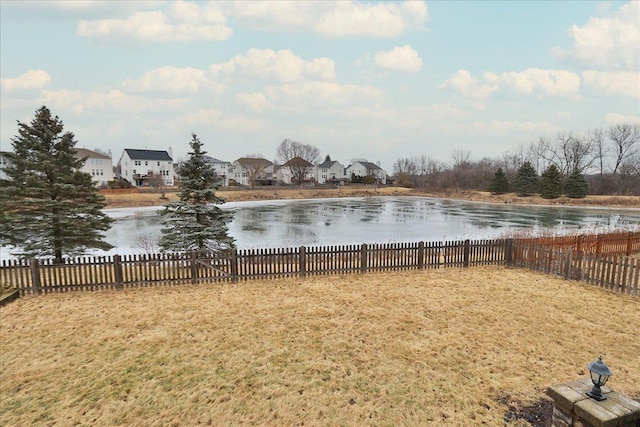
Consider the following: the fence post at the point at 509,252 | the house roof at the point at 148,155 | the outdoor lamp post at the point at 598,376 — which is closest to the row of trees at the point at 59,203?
the fence post at the point at 509,252

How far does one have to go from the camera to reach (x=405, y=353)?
6.55 m

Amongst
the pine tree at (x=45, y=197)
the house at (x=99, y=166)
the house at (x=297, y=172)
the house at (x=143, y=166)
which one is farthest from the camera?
the house at (x=297, y=172)

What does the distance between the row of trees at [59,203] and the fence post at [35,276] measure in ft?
11.6

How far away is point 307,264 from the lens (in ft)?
41.3

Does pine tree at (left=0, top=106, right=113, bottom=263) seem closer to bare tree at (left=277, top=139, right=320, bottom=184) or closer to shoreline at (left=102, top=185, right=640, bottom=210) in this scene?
shoreline at (left=102, top=185, right=640, bottom=210)

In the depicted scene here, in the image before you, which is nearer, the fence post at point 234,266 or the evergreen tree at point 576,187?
the fence post at point 234,266

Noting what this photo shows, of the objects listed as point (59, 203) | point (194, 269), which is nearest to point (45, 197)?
point (59, 203)

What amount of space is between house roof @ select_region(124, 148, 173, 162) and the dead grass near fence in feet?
241

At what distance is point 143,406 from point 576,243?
56.9ft

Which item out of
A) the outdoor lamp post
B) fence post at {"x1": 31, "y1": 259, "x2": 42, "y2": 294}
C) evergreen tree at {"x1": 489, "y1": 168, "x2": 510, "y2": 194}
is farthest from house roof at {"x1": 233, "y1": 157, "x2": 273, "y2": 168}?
the outdoor lamp post

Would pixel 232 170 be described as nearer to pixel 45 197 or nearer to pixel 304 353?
pixel 45 197

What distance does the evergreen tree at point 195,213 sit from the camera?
13523 mm

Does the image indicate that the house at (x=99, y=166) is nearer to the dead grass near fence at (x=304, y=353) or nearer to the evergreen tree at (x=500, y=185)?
the dead grass near fence at (x=304, y=353)

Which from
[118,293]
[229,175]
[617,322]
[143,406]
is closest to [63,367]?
[143,406]
